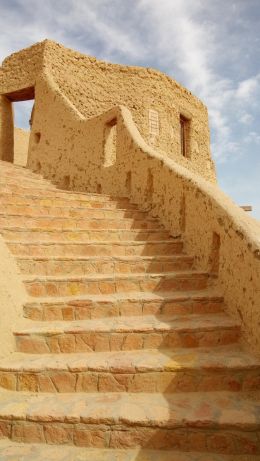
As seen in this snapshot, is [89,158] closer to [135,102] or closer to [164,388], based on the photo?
[135,102]

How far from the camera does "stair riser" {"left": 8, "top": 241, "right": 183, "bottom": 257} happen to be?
3896 millimetres

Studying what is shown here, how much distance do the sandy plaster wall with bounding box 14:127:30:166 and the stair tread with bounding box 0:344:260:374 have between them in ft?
55.4

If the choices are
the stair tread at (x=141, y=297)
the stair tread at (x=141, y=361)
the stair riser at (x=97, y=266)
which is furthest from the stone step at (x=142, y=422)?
the stair riser at (x=97, y=266)

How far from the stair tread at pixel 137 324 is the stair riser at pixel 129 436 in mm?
770

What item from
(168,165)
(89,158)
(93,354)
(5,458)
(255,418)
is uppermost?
(89,158)

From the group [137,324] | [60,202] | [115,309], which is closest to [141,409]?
[137,324]

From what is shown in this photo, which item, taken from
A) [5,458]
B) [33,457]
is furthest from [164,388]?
[5,458]

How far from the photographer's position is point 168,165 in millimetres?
5039

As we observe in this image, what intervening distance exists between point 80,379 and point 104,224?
2612mm

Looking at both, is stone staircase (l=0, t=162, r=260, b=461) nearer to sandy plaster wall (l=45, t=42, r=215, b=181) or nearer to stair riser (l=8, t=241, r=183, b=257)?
stair riser (l=8, t=241, r=183, b=257)

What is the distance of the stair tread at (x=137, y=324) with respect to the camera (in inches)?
114

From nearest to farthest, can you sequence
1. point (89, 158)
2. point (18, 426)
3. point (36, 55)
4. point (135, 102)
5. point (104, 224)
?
point (18, 426)
point (104, 224)
point (89, 158)
point (36, 55)
point (135, 102)

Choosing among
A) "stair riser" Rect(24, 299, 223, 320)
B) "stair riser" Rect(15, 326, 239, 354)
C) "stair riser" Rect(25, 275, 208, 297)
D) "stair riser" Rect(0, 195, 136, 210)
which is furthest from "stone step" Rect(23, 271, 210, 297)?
"stair riser" Rect(0, 195, 136, 210)

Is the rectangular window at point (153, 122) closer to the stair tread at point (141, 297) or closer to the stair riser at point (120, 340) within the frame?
the stair tread at point (141, 297)
